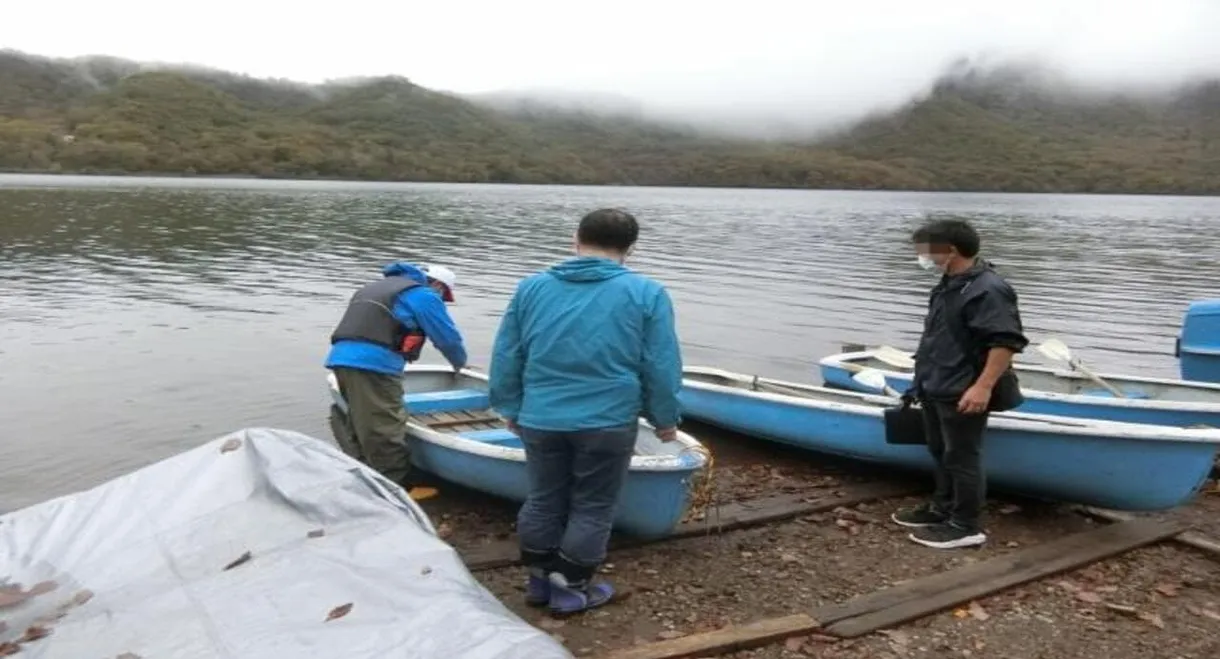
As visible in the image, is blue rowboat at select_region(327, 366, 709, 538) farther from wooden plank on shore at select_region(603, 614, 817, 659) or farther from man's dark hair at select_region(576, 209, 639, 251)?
man's dark hair at select_region(576, 209, 639, 251)

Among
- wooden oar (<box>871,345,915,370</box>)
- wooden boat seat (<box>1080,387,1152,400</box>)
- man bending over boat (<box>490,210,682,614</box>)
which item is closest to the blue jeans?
man bending over boat (<box>490,210,682,614</box>)

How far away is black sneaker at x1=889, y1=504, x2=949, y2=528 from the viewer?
24.3 ft

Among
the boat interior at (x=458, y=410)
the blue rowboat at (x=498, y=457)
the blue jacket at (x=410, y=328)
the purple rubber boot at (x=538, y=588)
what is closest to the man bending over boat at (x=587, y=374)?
the purple rubber boot at (x=538, y=588)

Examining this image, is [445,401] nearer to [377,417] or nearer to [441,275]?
[377,417]

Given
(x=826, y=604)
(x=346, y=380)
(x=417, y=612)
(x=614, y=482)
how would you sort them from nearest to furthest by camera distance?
(x=417, y=612) < (x=614, y=482) < (x=826, y=604) < (x=346, y=380)

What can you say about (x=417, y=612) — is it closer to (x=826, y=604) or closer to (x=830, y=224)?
(x=826, y=604)

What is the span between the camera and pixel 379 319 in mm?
7551

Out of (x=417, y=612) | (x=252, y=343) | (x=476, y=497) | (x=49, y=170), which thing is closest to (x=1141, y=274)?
(x=252, y=343)

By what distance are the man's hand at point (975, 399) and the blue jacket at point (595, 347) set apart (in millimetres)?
2110

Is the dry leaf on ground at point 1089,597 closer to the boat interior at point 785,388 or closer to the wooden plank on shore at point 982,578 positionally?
the wooden plank on shore at point 982,578

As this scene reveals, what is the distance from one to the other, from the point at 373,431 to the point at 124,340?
12.3m

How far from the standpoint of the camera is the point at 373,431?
788 cm

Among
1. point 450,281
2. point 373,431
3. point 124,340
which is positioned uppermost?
point 450,281

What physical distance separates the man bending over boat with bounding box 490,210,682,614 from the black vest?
214cm
